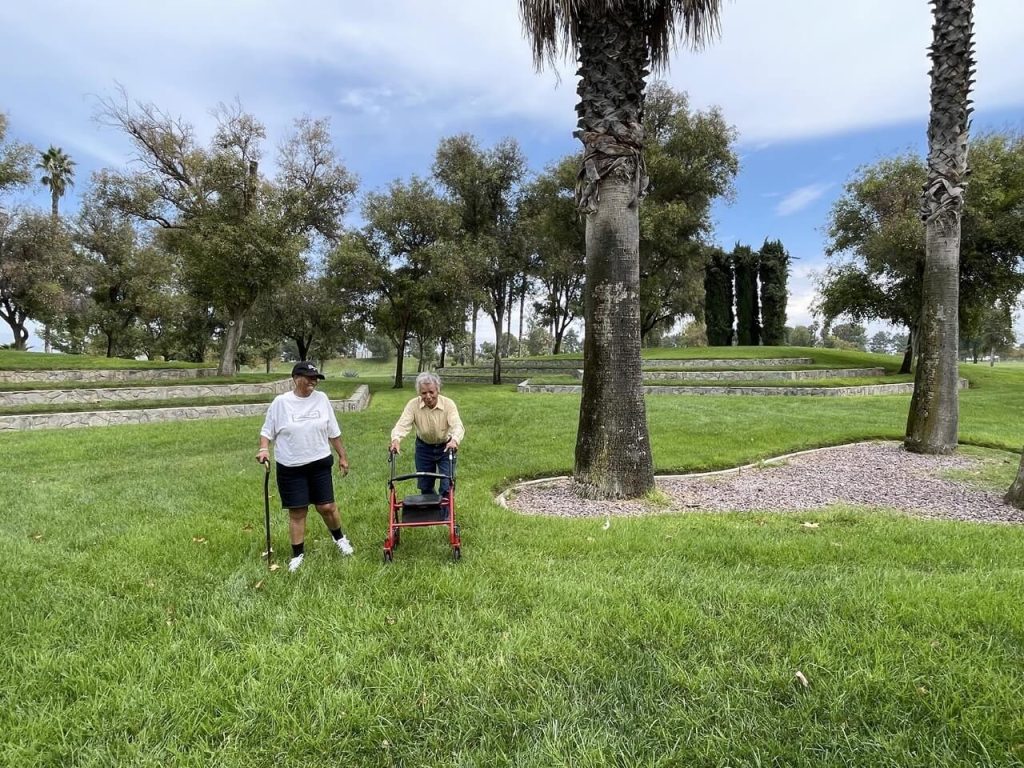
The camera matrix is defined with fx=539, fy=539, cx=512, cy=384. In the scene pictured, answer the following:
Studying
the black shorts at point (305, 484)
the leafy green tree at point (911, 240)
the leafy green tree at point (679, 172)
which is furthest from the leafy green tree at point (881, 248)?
the black shorts at point (305, 484)

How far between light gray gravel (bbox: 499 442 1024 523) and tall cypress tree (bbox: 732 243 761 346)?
116 feet

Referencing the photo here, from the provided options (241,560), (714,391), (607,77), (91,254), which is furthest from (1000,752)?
(91,254)

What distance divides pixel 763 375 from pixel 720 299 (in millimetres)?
20479

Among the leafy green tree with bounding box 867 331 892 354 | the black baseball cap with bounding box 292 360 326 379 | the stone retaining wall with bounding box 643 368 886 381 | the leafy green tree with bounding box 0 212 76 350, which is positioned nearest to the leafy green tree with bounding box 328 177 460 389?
the stone retaining wall with bounding box 643 368 886 381

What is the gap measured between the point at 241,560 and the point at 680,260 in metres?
29.1

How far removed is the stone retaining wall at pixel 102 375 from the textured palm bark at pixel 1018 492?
22.3 meters

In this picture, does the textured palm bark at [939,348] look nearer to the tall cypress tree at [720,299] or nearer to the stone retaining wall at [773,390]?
the stone retaining wall at [773,390]

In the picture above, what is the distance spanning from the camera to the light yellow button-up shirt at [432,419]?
4.78 meters

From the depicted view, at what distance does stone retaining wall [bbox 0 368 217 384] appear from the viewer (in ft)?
58.3

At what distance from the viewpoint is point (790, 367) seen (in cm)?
2464

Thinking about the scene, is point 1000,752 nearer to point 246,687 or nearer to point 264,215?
point 246,687

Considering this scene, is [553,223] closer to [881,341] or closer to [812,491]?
[812,491]

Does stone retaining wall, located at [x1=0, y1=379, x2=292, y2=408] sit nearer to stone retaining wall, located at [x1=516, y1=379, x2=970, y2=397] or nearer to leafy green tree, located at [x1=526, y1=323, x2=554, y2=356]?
stone retaining wall, located at [x1=516, y1=379, x2=970, y2=397]

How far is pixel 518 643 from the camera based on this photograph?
8.95 feet
